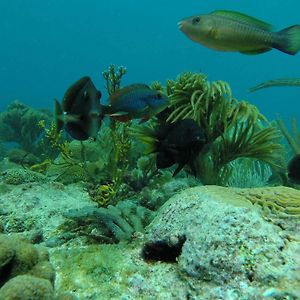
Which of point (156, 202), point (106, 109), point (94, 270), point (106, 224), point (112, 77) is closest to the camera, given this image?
point (94, 270)

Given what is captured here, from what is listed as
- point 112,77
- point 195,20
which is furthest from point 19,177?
point 195,20

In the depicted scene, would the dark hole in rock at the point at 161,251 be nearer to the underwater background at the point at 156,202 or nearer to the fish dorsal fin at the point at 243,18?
the underwater background at the point at 156,202

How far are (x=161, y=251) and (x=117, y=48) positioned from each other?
448ft

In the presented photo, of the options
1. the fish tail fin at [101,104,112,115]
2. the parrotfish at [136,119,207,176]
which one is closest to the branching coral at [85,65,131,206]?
the parrotfish at [136,119,207,176]

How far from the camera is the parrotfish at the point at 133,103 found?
3.62m

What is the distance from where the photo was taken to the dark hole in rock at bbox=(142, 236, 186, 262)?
301 centimetres

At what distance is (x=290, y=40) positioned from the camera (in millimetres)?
3154

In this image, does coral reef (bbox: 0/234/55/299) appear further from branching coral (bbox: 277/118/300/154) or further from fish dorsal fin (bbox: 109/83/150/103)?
branching coral (bbox: 277/118/300/154)

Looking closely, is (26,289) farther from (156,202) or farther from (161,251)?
(156,202)

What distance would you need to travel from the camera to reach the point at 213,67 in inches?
5281

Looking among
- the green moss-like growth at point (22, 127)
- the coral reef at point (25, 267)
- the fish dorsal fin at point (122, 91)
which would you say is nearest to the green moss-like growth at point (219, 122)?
the fish dorsal fin at point (122, 91)

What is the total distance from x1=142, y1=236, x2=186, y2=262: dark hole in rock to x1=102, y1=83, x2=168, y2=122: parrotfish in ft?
4.22

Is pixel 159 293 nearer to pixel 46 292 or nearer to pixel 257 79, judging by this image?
pixel 46 292

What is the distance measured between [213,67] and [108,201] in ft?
443
